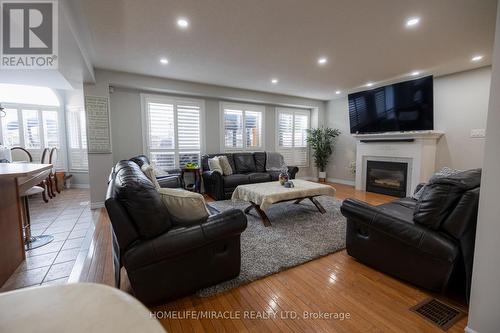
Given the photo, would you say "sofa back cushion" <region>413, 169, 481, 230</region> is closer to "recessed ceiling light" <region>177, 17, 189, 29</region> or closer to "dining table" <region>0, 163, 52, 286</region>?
"recessed ceiling light" <region>177, 17, 189, 29</region>

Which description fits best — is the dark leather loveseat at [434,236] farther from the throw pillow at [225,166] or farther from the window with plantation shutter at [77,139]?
the window with plantation shutter at [77,139]

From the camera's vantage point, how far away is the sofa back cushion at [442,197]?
1.64 metres

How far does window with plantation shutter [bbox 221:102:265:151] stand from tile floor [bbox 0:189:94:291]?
334cm

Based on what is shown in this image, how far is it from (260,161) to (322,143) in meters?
2.18

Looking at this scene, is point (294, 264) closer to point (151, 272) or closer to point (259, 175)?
point (151, 272)

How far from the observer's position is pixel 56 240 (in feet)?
9.32

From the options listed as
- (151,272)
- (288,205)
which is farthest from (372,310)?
(288,205)

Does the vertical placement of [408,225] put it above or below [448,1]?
below

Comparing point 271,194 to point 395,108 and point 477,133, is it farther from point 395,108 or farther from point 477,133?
point 477,133

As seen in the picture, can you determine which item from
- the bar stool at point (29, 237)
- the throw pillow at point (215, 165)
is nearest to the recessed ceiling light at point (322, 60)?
the throw pillow at point (215, 165)

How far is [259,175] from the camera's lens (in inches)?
198

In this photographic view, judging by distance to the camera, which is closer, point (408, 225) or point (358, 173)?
point (408, 225)

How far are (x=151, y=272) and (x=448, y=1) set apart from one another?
3581 millimetres

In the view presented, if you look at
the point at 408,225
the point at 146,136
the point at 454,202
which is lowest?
the point at 408,225
